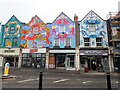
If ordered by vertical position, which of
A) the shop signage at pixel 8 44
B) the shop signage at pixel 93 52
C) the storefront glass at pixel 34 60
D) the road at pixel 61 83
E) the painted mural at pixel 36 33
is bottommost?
the road at pixel 61 83

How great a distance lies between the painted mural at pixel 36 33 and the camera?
23.4 meters

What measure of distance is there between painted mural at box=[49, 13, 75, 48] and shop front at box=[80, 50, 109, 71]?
2.98 m

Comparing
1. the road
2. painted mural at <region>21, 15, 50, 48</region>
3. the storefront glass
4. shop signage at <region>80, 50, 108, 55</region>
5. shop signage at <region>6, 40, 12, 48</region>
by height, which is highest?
painted mural at <region>21, 15, 50, 48</region>

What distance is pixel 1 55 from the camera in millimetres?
24141

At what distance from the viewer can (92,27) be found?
22.8 m

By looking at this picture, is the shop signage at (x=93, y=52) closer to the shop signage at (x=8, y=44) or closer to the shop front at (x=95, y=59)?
the shop front at (x=95, y=59)

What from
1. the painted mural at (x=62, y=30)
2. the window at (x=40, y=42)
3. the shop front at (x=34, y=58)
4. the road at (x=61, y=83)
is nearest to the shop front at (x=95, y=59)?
the painted mural at (x=62, y=30)

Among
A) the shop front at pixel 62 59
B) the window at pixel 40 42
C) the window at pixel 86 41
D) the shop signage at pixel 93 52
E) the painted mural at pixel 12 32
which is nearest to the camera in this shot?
the shop signage at pixel 93 52

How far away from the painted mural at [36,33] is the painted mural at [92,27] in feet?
23.4

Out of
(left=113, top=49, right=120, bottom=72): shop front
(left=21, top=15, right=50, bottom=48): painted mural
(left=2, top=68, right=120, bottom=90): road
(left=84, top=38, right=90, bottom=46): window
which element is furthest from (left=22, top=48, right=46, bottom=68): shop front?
(left=113, top=49, right=120, bottom=72): shop front

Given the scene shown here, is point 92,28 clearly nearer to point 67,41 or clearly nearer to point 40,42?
point 67,41

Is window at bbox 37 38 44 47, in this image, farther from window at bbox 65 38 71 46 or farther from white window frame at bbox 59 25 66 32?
window at bbox 65 38 71 46

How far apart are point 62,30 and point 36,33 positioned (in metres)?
5.57

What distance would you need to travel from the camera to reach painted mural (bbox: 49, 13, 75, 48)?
2266 centimetres
